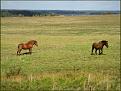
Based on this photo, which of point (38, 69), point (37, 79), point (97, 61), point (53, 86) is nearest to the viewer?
point (53, 86)

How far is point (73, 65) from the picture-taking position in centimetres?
2091

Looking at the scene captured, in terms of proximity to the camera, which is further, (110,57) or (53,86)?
(110,57)

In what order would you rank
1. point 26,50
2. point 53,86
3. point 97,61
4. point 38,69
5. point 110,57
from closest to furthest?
point 53,86
point 38,69
point 97,61
point 110,57
point 26,50

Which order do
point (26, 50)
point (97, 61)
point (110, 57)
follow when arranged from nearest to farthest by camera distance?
1. point (97, 61)
2. point (110, 57)
3. point (26, 50)

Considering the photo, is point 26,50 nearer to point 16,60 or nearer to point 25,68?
point 16,60

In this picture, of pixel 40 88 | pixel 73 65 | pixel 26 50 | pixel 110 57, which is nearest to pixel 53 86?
pixel 40 88

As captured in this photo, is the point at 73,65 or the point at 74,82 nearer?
the point at 74,82

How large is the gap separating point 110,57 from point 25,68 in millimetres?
7100

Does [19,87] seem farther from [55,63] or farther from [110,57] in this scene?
[110,57]

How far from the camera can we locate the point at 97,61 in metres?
22.4

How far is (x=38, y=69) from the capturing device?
1964 cm

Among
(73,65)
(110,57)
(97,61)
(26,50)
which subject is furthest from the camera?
(26,50)

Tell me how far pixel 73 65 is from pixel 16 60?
15.1 ft

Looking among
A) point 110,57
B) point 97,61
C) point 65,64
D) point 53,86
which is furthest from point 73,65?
point 53,86
